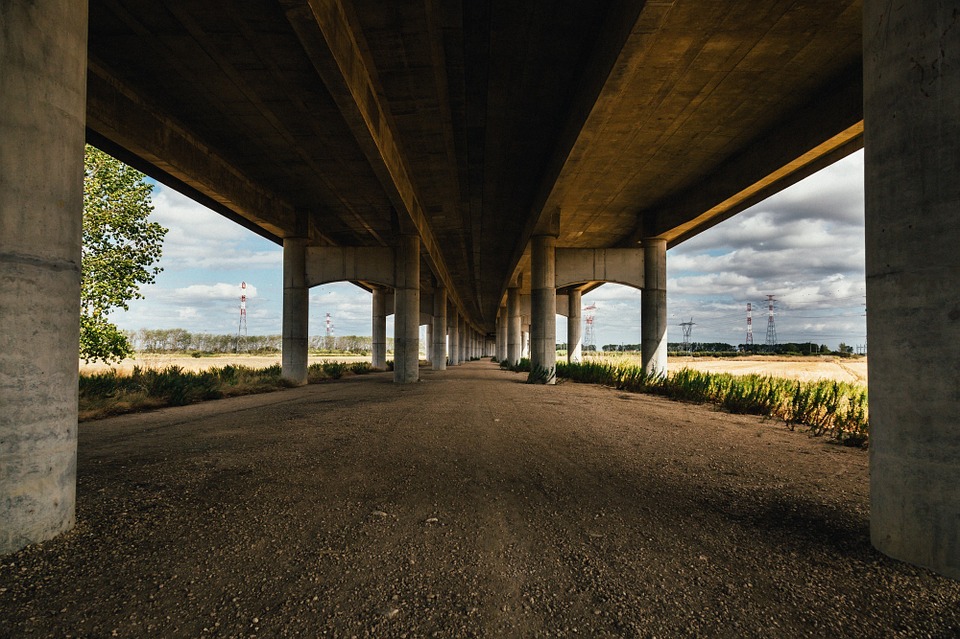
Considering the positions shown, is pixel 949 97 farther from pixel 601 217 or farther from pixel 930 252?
pixel 601 217

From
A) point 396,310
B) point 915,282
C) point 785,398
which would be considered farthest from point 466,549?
point 396,310

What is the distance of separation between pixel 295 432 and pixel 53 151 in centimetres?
524

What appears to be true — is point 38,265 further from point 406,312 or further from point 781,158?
point 406,312

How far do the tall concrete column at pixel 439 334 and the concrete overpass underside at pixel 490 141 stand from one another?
475 inches

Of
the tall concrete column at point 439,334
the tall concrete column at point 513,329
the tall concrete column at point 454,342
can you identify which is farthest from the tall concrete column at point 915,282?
the tall concrete column at point 454,342

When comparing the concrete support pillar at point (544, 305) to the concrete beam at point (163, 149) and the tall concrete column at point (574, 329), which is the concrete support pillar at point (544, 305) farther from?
the tall concrete column at point (574, 329)

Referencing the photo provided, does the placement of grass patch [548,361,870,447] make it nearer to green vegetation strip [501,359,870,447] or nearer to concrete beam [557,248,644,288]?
green vegetation strip [501,359,870,447]

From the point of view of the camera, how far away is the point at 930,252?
290 centimetres

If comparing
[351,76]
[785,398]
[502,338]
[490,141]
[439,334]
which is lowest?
[785,398]

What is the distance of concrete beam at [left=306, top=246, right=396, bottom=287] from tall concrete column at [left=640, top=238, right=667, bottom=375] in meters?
12.2

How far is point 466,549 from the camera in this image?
10.6 feet

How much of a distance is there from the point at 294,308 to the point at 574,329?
76.3 feet

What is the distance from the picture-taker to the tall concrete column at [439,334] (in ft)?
120

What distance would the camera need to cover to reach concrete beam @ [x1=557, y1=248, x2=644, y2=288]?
2081cm
